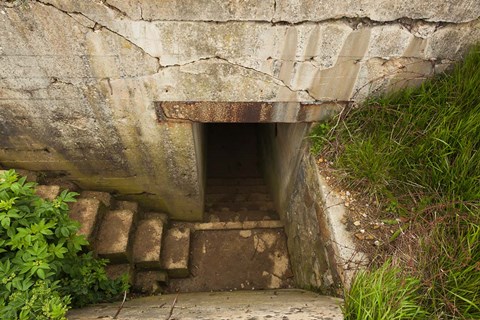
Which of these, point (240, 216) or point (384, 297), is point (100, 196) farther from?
point (384, 297)

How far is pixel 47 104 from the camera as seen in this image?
8.18 ft

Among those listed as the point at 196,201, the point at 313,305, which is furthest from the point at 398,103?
the point at 196,201

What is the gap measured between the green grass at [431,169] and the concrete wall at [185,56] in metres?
0.19

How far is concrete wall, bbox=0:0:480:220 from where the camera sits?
1.93m

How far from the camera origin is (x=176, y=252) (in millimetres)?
3662

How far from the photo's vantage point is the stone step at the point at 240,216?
428cm

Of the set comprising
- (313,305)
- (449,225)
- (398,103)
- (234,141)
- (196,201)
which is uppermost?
(234,141)

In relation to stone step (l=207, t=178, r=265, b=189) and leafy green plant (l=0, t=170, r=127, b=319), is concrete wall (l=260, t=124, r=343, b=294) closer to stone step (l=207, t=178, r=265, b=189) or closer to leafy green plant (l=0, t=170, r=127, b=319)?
stone step (l=207, t=178, r=265, b=189)

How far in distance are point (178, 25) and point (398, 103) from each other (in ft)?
5.65

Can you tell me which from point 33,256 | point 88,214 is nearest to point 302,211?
point 88,214

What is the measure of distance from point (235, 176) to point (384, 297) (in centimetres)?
391

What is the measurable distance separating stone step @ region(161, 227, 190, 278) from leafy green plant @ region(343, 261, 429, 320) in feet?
6.95

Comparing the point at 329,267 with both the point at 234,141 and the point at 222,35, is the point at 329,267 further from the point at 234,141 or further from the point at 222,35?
the point at 234,141

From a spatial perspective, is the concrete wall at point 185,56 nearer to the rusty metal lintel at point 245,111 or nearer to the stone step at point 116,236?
the rusty metal lintel at point 245,111
